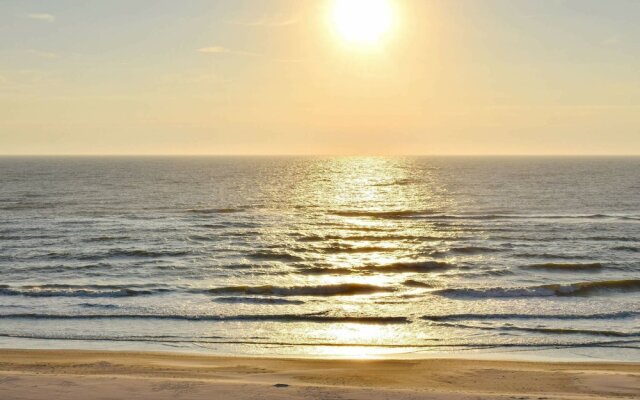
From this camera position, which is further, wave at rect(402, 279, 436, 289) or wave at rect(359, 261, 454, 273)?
wave at rect(359, 261, 454, 273)

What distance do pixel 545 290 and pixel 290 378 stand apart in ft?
53.7

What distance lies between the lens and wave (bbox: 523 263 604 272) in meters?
34.0

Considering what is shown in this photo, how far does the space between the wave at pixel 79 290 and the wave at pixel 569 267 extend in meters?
18.2

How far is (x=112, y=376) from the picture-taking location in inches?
608

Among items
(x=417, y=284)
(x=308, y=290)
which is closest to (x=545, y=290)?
(x=417, y=284)

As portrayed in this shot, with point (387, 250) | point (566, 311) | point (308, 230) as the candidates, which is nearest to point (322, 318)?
point (566, 311)

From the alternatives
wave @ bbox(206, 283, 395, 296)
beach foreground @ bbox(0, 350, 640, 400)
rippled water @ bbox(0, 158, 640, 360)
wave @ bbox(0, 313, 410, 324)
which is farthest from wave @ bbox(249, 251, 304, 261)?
beach foreground @ bbox(0, 350, 640, 400)

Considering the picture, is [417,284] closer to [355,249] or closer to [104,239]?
[355,249]

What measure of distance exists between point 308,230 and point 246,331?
1071 inches

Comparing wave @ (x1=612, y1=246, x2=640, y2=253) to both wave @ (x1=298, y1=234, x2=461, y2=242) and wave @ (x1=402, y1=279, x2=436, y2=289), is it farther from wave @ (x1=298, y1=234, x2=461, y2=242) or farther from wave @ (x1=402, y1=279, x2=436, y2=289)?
wave @ (x1=402, y1=279, x2=436, y2=289)

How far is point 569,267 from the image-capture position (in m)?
34.3

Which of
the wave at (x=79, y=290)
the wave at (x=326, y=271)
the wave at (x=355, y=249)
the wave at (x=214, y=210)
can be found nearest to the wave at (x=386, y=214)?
the wave at (x=214, y=210)

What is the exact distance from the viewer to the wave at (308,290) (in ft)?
93.9

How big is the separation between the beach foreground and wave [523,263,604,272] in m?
16.4
